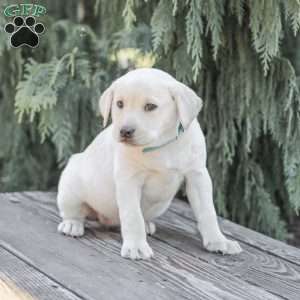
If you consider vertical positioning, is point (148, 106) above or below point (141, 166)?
above

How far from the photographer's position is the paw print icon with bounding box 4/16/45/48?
3.60 meters

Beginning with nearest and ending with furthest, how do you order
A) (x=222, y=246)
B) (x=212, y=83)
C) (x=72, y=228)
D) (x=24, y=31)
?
1. (x=222, y=246)
2. (x=72, y=228)
3. (x=212, y=83)
4. (x=24, y=31)

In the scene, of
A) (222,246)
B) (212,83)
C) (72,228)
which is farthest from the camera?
(212,83)

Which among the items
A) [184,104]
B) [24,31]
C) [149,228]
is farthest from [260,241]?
[24,31]

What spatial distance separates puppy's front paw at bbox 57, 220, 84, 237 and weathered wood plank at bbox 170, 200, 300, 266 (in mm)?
632

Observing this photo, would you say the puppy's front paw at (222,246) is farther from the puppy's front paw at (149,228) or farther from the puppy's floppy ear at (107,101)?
the puppy's floppy ear at (107,101)

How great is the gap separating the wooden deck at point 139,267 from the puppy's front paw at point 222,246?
0.09 feet

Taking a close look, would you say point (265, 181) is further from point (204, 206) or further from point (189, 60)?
point (204, 206)

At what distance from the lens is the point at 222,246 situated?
2771mm

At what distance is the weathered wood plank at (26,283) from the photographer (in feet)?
A: 7.59

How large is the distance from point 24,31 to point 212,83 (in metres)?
1.08

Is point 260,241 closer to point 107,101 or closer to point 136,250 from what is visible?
point 136,250

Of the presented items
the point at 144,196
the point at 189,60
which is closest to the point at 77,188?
the point at 144,196

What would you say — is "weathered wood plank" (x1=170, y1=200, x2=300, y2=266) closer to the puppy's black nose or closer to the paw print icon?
the puppy's black nose
